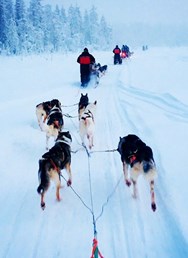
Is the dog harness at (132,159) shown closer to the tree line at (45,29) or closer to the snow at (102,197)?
the snow at (102,197)

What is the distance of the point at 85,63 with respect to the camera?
13.0 meters

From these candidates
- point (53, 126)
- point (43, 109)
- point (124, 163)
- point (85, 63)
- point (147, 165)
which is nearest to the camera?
point (147, 165)

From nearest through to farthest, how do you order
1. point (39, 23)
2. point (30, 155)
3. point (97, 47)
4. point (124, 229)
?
point (124, 229)
point (30, 155)
point (39, 23)
point (97, 47)

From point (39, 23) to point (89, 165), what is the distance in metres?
45.4

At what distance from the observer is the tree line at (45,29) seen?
40344mm

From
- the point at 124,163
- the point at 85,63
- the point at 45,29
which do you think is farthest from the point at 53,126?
the point at 45,29

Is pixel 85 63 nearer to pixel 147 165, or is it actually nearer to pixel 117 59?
pixel 117 59

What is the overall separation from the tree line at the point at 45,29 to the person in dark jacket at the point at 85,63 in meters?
28.5

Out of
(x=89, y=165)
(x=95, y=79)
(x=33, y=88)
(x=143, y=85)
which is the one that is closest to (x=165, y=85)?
(x=143, y=85)

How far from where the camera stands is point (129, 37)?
135 metres

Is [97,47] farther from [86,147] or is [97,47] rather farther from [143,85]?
[86,147]

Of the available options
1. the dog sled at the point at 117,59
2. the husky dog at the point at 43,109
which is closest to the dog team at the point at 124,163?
the husky dog at the point at 43,109

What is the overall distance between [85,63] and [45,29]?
125 ft

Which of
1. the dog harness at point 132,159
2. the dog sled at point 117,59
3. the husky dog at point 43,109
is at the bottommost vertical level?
the dog sled at point 117,59
